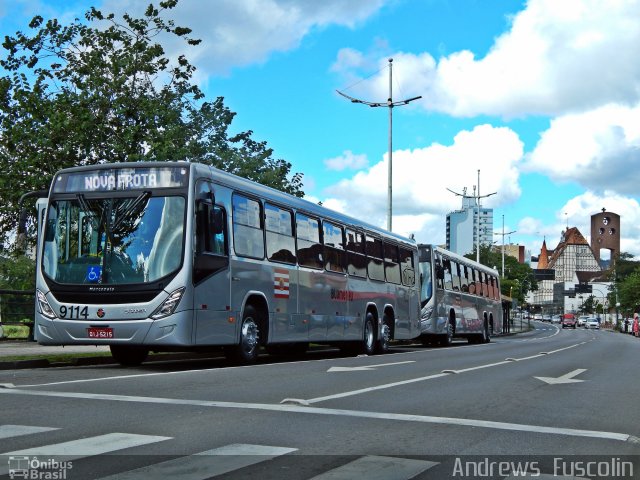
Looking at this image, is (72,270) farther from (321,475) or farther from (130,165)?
(321,475)

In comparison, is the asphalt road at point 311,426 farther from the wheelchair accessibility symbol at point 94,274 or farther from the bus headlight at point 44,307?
the wheelchair accessibility symbol at point 94,274

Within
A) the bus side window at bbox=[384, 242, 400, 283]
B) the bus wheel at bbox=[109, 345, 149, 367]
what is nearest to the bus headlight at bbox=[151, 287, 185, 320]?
the bus wheel at bbox=[109, 345, 149, 367]

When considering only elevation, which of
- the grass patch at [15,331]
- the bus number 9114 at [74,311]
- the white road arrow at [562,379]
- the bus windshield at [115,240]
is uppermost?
the bus windshield at [115,240]

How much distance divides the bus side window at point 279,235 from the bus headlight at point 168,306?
3.30 metres

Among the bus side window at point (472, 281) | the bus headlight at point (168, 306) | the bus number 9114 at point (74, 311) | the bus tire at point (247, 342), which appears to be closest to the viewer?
the bus headlight at point (168, 306)

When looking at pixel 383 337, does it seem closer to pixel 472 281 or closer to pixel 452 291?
pixel 452 291

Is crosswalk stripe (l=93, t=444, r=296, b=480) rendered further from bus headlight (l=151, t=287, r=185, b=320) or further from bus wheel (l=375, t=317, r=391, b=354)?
bus wheel (l=375, t=317, r=391, b=354)

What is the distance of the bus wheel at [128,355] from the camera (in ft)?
50.6

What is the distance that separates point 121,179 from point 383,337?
37.4 feet

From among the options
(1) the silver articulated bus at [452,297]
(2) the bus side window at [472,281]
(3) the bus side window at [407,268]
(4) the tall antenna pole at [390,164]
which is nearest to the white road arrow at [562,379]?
(3) the bus side window at [407,268]

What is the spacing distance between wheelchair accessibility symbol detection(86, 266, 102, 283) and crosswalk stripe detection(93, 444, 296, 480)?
779 centimetres

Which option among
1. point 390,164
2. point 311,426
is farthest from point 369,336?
point 390,164

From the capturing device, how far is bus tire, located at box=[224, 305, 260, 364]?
49.6 ft

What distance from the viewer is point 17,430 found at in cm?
675
